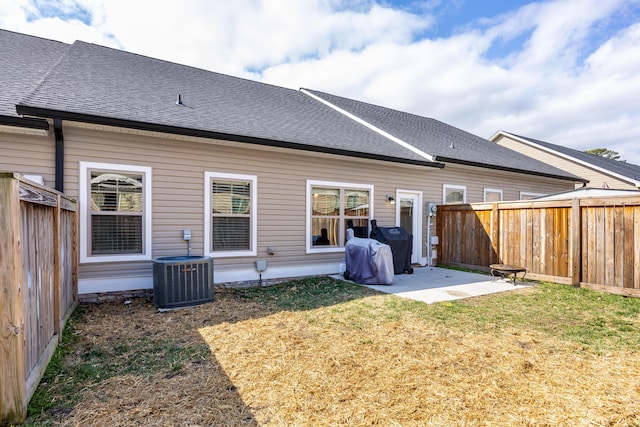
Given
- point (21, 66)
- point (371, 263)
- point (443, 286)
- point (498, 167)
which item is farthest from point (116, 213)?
point (498, 167)

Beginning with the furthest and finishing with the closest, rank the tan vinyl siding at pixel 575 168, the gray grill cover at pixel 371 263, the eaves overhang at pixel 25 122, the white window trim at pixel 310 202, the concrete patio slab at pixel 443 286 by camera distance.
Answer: the tan vinyl siding at pixel 575 168, the white window trim at pixel 310 202, the gray grill cover at pixel 371 263, the concrete patio slab at pixel 443 286, the eaves overhang at pixel 25 122

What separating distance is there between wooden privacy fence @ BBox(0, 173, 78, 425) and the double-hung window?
497 centimetres

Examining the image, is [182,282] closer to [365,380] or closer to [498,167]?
[365,380]

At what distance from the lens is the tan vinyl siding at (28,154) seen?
4.99 meters

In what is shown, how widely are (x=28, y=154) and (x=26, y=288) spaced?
3794 millimetres

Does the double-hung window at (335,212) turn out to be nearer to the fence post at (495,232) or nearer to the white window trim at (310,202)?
the white window trim at (310,202)

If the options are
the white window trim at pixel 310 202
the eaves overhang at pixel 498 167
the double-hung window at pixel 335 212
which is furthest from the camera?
the eaves overhang at pixel 498 167

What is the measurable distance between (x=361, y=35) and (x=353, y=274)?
25.4 ft

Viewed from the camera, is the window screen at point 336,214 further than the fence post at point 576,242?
Yes

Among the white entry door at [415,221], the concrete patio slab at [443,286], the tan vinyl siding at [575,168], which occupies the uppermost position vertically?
the tan vinyl siding at [575,168]

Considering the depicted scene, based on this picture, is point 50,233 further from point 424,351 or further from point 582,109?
point 582,109

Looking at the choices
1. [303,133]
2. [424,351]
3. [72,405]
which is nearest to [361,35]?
[303,133]

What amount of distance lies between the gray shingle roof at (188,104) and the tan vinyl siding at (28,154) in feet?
2.00

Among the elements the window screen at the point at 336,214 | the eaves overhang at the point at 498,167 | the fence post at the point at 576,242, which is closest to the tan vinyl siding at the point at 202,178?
the window screen at the point at 336,214
